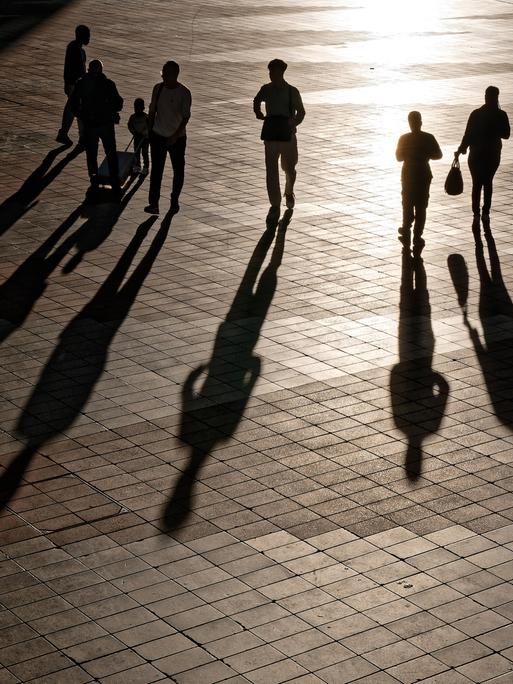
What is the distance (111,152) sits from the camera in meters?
15.5

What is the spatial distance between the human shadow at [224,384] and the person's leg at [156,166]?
227 cm

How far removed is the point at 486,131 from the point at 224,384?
5630mm

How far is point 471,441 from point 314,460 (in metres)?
1.11

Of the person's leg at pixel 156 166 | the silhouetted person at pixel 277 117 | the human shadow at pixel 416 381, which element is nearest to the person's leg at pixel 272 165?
the silhouetted person at pixel 277 117

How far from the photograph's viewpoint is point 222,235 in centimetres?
1409

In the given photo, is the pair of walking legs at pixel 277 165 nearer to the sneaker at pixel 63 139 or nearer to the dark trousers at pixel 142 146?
the dark trousers at pixel 142 146

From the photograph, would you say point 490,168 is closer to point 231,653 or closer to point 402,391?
point 402,391

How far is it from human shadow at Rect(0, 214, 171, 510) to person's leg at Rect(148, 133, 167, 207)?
1461 millimetres

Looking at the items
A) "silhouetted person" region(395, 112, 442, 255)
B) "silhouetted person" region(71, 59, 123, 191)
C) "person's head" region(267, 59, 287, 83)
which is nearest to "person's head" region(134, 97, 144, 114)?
"silhouetted person" region(71, 59, 123, 191)

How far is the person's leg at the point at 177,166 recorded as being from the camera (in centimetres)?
1489

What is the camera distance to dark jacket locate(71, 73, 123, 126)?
15.4m

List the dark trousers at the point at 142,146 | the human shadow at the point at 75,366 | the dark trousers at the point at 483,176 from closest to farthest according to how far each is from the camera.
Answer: the human shadow at the point at 75,366, the dark trousers at the point at 483,176, the dark trousers at the point at 142,146

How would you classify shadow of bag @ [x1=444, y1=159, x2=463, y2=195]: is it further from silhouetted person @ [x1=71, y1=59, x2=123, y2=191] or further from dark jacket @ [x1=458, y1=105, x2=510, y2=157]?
silhouetted person @ [x1=71, y1=59, x2=123, y2=191]

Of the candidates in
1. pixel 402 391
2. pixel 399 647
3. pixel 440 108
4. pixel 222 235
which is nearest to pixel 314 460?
pixel 402 391
